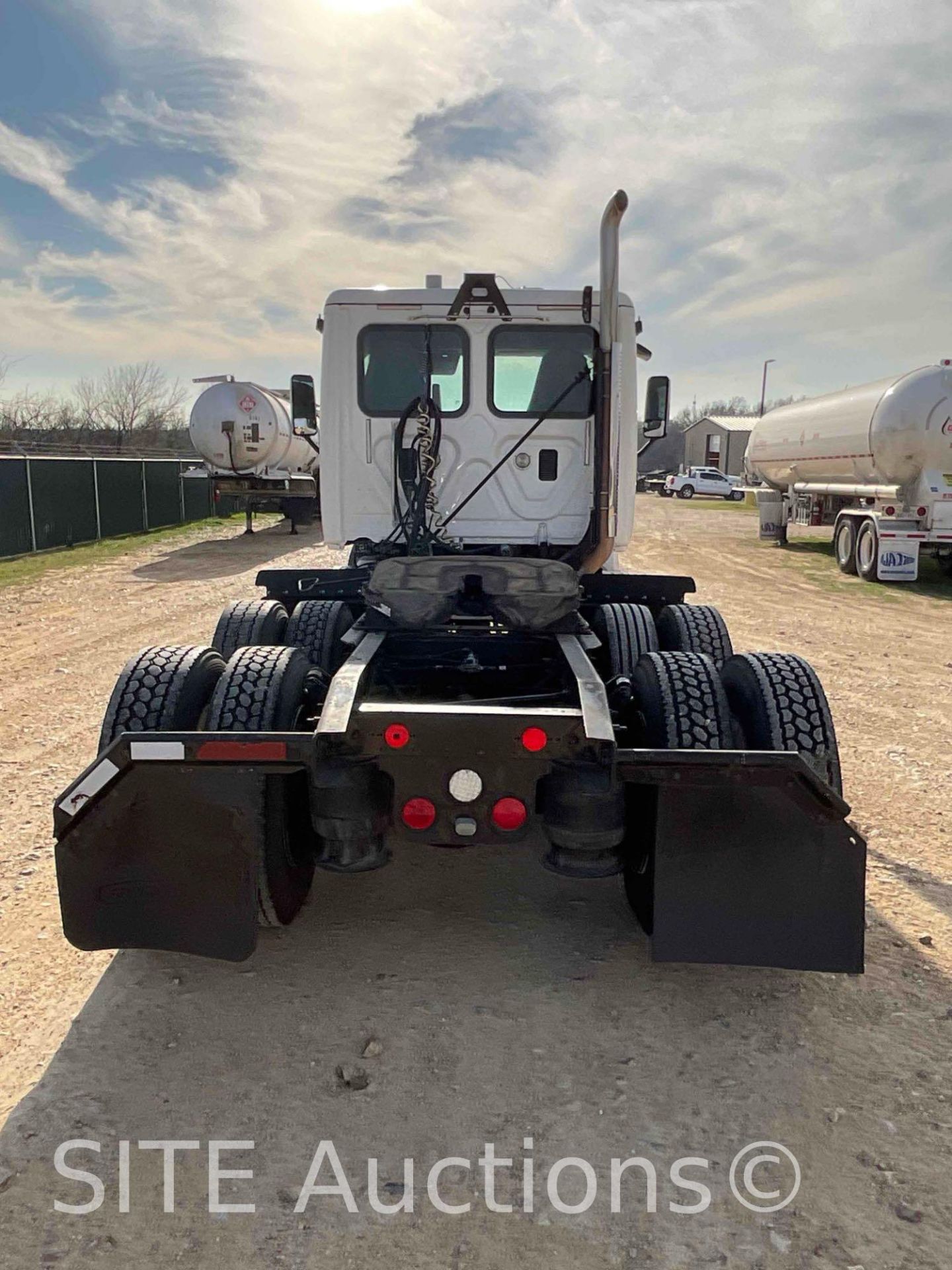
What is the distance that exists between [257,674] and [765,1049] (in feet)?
7.43

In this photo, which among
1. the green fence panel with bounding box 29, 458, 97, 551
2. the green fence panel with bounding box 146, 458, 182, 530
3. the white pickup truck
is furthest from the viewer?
the white pickup truck

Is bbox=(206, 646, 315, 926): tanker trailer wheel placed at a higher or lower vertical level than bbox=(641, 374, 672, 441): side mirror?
lower

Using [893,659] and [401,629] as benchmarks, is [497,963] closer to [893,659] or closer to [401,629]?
[401,629]

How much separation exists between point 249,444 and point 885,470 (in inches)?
513

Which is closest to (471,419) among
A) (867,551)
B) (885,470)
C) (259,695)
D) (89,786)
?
(259,695)

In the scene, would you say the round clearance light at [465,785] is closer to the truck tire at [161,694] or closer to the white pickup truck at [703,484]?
the truck tire at [161,694]

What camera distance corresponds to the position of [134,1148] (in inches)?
99.8

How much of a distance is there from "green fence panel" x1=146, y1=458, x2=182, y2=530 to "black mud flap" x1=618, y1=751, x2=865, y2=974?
21.7 meters

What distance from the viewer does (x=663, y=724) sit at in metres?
3.38

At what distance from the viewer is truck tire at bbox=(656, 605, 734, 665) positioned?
4.96 meters

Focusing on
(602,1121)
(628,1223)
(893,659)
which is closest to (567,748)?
(602,1121)

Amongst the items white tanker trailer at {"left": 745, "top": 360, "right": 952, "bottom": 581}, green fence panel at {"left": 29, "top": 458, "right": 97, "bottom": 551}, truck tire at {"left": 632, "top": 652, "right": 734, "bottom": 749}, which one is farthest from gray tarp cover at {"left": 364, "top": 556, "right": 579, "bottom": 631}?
green fence panel at {"left": 29, "top": 458, "right": 97, "bottom": 551}

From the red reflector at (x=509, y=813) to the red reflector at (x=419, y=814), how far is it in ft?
0.67

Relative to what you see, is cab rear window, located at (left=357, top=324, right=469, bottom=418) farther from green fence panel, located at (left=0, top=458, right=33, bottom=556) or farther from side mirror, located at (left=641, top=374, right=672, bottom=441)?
green fence panel, located at (left=0, top=458, right=33, bottom=556)
